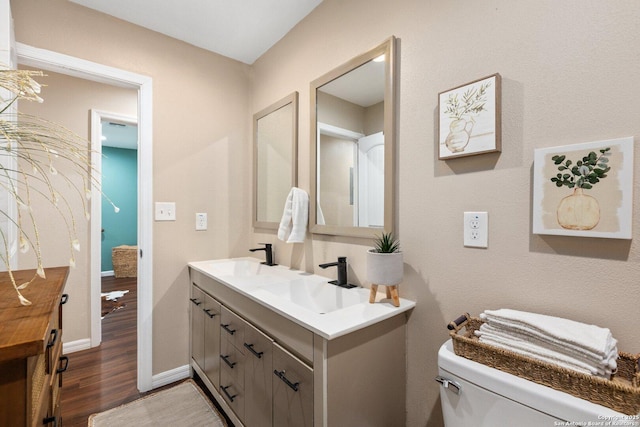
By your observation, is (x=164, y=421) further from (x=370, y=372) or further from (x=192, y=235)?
(x=370, y=372)

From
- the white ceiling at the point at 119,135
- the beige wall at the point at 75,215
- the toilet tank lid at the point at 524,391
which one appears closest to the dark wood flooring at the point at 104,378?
the beige wall at the point at 75,215

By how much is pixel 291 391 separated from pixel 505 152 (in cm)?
116

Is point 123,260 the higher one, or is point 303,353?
point 303,353

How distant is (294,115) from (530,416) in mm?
1811

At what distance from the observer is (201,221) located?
223 cm

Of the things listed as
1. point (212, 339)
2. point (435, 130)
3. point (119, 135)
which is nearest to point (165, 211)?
point (212, 339)

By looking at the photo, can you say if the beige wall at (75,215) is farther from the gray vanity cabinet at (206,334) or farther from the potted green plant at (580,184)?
the potted green plant at (580,184)

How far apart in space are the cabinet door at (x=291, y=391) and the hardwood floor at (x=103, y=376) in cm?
133

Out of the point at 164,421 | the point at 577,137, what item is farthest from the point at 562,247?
the point at 164,421

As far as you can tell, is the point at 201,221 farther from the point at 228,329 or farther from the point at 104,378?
the point at 104,378

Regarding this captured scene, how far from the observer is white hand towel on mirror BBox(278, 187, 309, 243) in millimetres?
1804

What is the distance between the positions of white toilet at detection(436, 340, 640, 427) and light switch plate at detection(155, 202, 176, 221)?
190 centimetres

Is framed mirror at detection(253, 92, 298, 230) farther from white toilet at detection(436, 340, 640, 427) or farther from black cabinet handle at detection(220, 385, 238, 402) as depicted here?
white toilet at detection(436, 340, 640, 427)

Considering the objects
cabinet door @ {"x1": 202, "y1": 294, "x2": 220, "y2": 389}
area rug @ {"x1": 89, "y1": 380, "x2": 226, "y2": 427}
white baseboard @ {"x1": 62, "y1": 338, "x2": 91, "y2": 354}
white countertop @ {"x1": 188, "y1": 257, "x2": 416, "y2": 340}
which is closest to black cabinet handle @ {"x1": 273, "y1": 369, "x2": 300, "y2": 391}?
white countertop @ {"x1": 188, "y1": 257, "x2": 416, "y2": 340}
